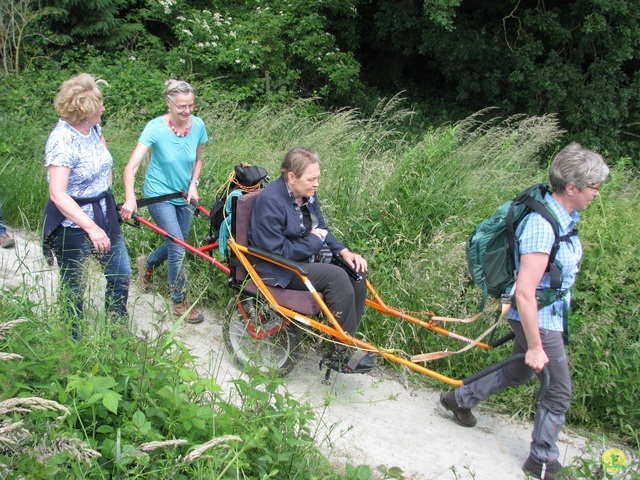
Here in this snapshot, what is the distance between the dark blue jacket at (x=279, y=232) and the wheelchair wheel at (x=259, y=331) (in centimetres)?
24

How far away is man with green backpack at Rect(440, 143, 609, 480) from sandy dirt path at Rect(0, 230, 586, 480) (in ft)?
1.01

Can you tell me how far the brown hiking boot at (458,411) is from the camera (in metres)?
4.21

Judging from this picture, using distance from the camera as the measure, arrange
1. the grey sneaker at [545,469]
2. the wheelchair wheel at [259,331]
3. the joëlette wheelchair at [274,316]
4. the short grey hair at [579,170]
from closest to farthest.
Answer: the short grey hair at [579,170]
the grey sneaker at [545,469]
the joëlette wheelchair at [274,316]
the wheelchair wheel at [259,331]

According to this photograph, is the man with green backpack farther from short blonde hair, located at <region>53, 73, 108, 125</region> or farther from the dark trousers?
short blonde hair, located at <region>53, 73, 108, 125</region>

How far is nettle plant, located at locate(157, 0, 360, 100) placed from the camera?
1281 centimetres

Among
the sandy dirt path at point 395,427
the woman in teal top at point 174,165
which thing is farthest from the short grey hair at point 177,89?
the sandy dirt path at point 395,427

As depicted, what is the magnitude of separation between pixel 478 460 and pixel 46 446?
2.53 m

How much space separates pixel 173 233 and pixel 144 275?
594 millimetres

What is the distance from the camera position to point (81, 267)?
3846 millimetres

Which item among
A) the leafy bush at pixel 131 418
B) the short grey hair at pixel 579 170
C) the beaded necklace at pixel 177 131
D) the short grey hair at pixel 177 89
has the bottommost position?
the leafy bush at pixel 131 418

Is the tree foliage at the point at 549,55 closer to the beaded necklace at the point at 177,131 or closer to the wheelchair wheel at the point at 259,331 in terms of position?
the beaded necklace at the point at 177,131

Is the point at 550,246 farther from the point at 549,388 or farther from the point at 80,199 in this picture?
the point at 80,199

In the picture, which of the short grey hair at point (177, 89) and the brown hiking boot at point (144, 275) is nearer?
the short grey hair at point (177, 89)

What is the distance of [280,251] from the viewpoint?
4.13m
